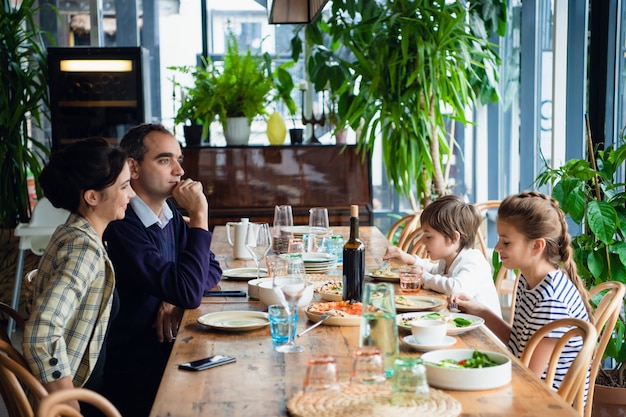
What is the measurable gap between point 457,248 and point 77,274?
144 centimetres

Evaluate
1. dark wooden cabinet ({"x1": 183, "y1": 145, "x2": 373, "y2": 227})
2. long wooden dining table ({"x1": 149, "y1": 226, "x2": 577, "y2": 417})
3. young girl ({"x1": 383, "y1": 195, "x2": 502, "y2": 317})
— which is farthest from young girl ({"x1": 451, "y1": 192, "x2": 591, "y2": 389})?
dark wooden cabinet ({"x1": 183, "y1": 145, "x2": 373, "y2": 227})

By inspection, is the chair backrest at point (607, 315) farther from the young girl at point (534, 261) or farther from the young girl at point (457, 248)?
the young girl at point (457, 248)

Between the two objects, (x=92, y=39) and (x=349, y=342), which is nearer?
(x=349, y=342)

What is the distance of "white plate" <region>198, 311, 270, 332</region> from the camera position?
212cm

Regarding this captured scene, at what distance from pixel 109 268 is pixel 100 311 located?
0.11m

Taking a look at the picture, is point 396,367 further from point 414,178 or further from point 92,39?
point 92,39

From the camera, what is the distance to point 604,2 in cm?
400

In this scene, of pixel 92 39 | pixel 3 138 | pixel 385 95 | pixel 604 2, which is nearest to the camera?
pixel 604 2

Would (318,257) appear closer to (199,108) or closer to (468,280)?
(468,280)

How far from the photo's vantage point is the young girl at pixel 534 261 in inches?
95.8

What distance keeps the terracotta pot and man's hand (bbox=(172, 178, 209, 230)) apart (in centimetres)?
166

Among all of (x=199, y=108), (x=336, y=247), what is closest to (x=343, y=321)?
(x=336, y=247)

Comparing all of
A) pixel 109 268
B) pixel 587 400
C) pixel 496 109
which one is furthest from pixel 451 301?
pixel 496 109

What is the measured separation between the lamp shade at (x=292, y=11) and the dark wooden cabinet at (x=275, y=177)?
6.47 feet
